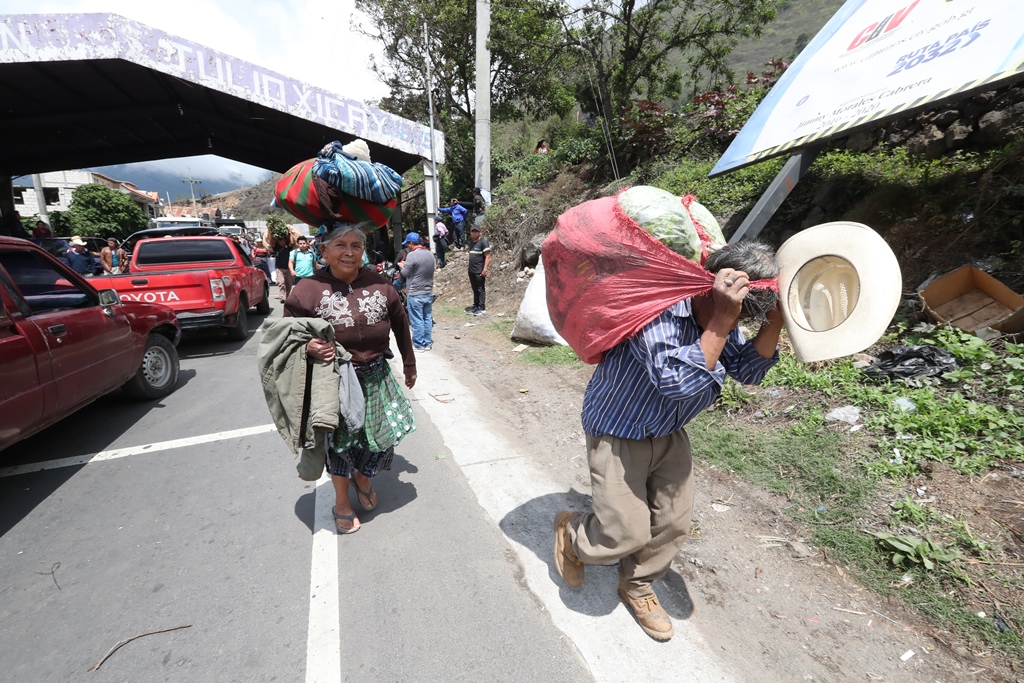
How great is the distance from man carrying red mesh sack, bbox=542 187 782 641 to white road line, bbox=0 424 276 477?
10.9 ft

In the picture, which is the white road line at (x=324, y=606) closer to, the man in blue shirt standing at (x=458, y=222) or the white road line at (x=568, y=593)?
the white road line at (x=568, y=593)

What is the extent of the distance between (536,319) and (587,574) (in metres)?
4.11

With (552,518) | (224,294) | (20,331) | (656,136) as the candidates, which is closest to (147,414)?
(20,331)

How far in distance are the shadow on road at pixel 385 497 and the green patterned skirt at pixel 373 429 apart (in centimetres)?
30

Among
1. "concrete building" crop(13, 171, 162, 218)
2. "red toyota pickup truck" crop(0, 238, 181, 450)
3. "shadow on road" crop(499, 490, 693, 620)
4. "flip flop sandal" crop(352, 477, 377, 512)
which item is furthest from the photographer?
"concrete building" crop(13, 171, 162, 218)

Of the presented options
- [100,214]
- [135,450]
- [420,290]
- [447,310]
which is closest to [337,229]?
[135,450]

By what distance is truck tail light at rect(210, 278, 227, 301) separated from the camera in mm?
6703

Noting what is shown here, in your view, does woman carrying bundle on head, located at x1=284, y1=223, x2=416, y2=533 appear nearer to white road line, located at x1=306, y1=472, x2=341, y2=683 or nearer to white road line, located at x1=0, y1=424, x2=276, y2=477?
white road line, located at x1=306, y1=472, x2=341, y2=683

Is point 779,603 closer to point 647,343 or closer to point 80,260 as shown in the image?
point 647,343

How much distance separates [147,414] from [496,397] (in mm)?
3446

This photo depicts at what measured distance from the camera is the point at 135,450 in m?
3.91

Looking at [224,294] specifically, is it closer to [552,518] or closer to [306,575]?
[306,575]

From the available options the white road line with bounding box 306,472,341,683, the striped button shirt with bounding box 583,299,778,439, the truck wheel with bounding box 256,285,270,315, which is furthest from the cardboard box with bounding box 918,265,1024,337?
the truck wheel with bounding box 256,285,270,315

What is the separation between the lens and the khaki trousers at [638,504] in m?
1.92
